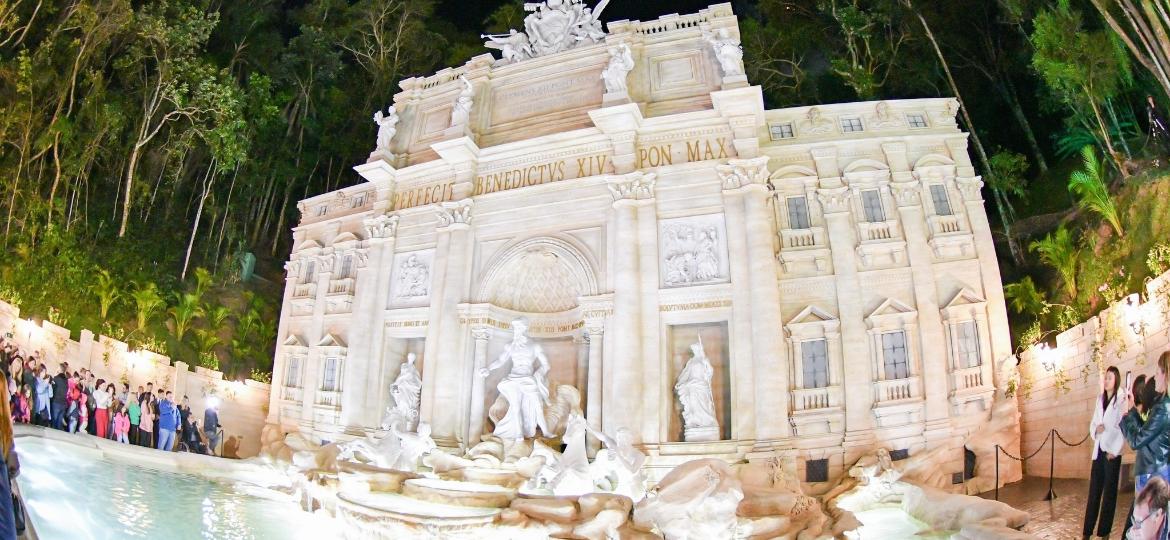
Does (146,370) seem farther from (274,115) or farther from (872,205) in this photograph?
(872,205)

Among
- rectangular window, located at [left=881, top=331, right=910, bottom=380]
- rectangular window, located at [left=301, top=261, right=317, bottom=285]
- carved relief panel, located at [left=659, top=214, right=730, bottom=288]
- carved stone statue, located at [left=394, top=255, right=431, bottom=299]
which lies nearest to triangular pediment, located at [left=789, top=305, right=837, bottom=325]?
rectangular window, located at [left=881, top=331, right=910, bottom=380]

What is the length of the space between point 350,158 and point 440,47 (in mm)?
6148

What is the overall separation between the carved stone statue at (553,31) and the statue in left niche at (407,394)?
32.1ft

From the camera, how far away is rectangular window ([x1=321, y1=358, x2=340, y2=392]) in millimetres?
21531

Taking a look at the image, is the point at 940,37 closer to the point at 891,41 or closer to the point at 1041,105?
the point at 891,41

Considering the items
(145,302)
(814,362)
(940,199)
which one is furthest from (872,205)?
(145,302)

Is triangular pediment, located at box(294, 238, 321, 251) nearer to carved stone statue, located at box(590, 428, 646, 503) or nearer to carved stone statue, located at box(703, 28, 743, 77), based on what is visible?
carved stone statue, located at box(703, 28, 743, 77)

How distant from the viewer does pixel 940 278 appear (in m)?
16.9

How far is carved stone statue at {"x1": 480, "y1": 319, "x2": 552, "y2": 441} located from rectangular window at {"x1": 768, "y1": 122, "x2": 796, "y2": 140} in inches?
325

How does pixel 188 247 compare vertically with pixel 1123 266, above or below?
above

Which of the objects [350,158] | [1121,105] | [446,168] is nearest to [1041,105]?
[1121,105]

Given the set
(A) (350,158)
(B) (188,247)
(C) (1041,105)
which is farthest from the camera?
(A) (350,158)

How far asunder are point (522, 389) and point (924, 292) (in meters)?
9.78

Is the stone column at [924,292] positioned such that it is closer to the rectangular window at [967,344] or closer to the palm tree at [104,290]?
the rectangular window at [967,344]
